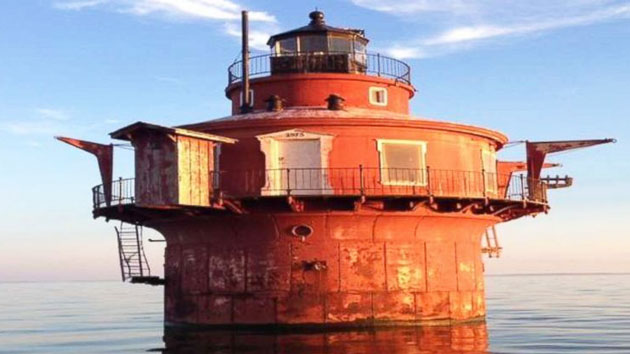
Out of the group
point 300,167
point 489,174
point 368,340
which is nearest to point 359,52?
point 489,174

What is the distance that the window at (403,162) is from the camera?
28.7 metres

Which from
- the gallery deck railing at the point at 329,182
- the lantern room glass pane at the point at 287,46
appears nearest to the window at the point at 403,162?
the gallery deck railing at the point at 329,182

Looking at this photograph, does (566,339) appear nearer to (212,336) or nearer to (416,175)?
(416,175)

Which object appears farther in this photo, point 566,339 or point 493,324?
point 493,324

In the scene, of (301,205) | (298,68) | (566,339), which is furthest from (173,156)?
(566,339)

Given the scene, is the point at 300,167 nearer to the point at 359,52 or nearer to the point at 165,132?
the point at 165,132

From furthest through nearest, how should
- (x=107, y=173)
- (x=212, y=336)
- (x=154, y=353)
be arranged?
(x=107, y=173) < (x=212, y=336) < (x=154, y=353)

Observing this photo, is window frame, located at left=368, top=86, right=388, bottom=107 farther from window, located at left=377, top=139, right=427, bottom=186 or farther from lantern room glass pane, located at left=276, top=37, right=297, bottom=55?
window, located at left=377, top=139, right=427, bottom=186

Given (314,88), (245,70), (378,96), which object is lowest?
(378,96)

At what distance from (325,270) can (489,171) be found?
766 cm

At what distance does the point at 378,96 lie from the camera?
32688 mm

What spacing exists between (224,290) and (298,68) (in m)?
Answer: 9.08

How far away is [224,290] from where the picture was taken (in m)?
28.9

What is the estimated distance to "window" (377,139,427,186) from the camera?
28734 millimetres
